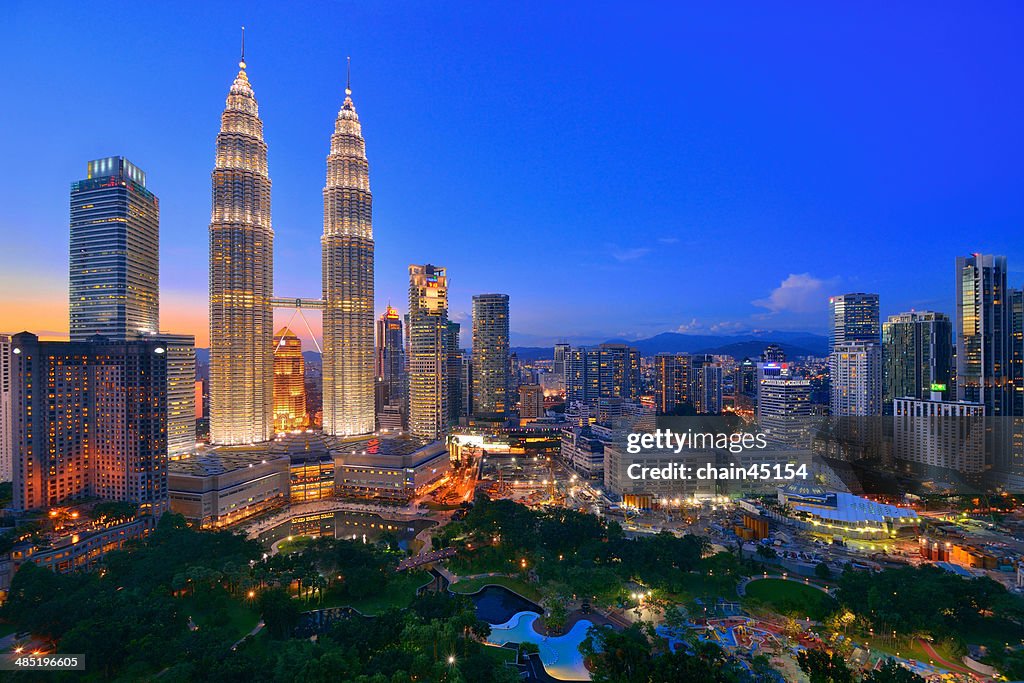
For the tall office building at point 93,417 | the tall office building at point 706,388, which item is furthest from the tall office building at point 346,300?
the tall office building at point 706,388

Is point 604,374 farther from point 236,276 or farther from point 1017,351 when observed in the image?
point 236,276

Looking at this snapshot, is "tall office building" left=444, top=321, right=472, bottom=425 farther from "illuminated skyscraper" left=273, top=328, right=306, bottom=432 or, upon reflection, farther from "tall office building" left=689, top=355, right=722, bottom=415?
"tall office building" left=689, top=355, right=722, bottom=415

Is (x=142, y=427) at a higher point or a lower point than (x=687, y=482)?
higher

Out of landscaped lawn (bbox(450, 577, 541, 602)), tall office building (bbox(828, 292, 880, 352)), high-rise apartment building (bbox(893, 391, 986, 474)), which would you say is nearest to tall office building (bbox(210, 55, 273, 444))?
landscaped lawn (bbox(450, 577, 541, 602))

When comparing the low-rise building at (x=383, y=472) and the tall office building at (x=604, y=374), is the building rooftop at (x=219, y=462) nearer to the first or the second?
the low-rise building at (x=383, y=472)

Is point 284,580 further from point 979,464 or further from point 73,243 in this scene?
point 979,464

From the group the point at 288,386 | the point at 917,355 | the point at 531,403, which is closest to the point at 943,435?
the point at 917,355

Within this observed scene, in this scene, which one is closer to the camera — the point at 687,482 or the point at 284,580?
the point at 284,580

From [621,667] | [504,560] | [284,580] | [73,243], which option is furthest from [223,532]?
[73,243]
